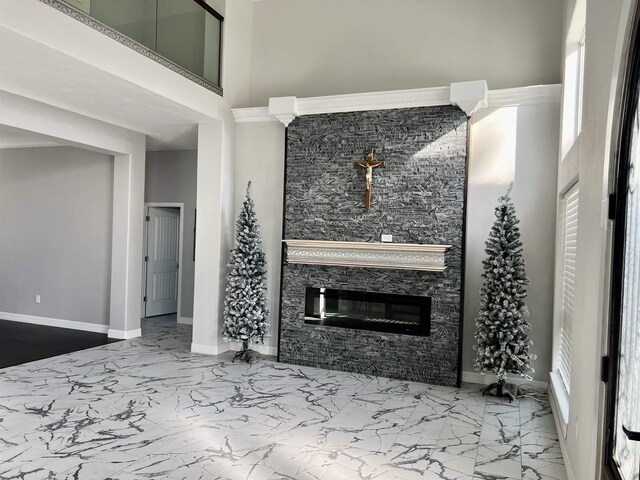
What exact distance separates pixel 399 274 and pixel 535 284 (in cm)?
149

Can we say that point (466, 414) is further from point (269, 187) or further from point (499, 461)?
point (269, 187)

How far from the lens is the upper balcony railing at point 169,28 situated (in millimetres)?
4487

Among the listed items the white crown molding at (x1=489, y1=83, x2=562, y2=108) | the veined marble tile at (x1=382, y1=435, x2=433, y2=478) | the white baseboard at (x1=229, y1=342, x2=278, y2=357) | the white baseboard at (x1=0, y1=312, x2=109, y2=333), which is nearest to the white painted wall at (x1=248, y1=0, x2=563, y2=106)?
the white crown molding at (x1=489, y1=83, x2=562, y2=108)

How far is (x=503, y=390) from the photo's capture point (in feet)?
16.2

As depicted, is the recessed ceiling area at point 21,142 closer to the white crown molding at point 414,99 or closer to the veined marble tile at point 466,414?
the white crown molding at point 414,99

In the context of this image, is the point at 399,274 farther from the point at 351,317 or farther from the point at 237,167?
the point at 237,167

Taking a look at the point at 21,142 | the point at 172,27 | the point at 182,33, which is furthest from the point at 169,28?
the point at 21,142

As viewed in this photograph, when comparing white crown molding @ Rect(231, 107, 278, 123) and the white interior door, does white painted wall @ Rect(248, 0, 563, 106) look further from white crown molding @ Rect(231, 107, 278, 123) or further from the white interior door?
the white interior door

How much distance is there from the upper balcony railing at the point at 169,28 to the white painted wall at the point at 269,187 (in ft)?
2.65

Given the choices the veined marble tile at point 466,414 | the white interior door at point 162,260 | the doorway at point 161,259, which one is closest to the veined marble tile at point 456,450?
the veined marble tile at point 466,414

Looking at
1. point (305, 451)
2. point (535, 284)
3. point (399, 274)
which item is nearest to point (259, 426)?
point (305, 451)

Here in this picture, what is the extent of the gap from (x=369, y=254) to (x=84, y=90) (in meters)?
3.57

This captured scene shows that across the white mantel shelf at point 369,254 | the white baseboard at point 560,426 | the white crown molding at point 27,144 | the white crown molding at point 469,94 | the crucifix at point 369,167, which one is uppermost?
the white crown molding at point 469,94

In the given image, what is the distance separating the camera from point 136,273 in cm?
743
